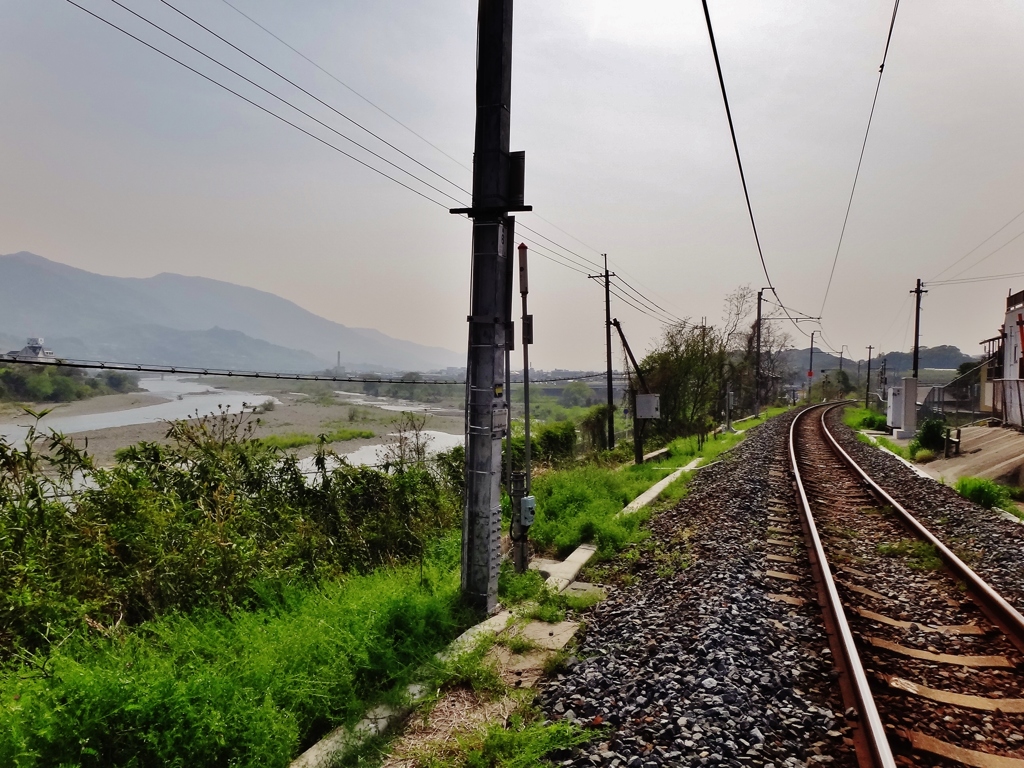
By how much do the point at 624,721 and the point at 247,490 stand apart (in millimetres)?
5367

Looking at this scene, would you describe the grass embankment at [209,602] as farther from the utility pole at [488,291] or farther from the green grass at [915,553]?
the green grass at [915,553]

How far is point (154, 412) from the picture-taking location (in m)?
7.55

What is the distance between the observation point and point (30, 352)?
6082 millimetres

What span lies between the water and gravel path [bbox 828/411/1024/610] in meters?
9.06

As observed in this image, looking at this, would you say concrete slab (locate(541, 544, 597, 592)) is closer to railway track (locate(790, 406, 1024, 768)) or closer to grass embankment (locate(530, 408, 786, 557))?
grass embankment (locate(530, 408, 786, 557))

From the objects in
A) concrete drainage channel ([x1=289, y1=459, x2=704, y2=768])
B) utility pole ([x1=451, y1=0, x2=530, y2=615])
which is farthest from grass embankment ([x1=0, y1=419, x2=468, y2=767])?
utility pole ([x1=451, y1=0, x2=530, y2=615])

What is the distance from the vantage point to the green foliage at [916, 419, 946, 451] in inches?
687

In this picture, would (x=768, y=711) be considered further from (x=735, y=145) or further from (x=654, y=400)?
(x=654, y=400)

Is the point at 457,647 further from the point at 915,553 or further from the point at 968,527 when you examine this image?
the point at 968,527

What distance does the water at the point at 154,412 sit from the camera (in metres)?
5.68

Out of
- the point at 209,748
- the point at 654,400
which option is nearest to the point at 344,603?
the point at 209,748

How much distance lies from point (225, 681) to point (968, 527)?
33.2ft

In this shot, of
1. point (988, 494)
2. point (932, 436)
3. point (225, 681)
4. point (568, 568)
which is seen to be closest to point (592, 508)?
point (568, 568)

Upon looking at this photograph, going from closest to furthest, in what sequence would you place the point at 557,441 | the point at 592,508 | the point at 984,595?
the point at 984,595 < the point at 592,508 < the point at 557,441
